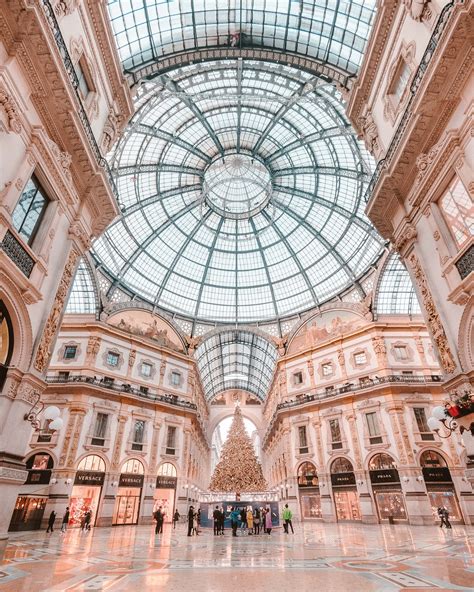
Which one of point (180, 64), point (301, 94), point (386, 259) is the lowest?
point (386, 259)

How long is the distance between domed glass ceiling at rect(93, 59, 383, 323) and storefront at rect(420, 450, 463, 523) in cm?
1747

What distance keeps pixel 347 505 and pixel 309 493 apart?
3.68m

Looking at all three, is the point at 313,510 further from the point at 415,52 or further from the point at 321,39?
the point at 321,39

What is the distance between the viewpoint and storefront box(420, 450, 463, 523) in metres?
24.0

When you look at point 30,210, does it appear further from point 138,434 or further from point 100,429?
point 138,434

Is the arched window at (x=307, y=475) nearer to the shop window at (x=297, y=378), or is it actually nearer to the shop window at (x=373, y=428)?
the shop window at (x=373, y=428)

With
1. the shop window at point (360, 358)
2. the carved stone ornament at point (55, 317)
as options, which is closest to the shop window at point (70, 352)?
the carved stone ornament at point (55, 317)

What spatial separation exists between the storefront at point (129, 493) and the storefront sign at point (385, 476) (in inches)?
748

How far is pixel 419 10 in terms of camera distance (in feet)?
38.8

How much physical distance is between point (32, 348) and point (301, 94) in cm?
2502

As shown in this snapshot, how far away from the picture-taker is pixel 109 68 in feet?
51.6

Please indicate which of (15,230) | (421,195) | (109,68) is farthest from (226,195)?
(15,230)

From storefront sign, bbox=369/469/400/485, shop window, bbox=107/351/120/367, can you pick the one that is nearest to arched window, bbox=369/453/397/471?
storefront sign, bbox=369/469/400/485

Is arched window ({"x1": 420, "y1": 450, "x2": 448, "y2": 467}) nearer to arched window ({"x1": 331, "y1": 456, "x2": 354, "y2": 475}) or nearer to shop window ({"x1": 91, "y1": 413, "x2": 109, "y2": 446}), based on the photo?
arched window ({"x1": 331, "y1": 456, "x2": 354, "y2": 475})
